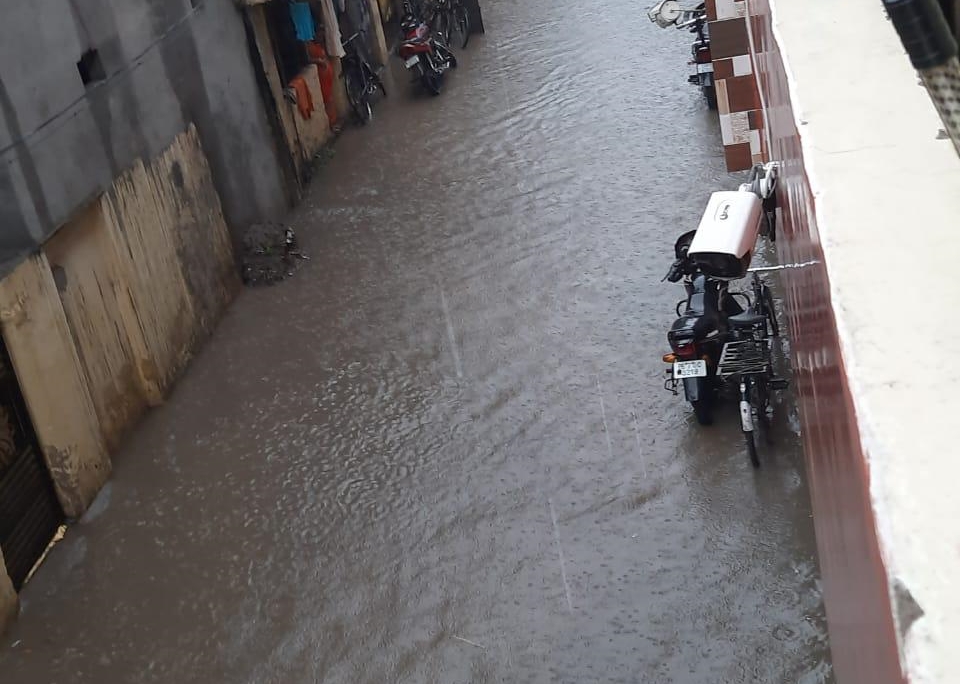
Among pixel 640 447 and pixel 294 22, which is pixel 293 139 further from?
pixel 640 447

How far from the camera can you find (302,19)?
12266 millimetres

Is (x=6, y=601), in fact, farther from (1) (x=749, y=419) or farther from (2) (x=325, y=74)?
(2) (x=325, y=74)

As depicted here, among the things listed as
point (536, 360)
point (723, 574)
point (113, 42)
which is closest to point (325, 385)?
Answer: point (536, 360)

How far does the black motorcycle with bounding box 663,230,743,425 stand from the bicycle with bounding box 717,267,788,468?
0.27 feet

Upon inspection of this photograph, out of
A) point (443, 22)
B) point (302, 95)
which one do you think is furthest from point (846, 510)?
point (443, 22)

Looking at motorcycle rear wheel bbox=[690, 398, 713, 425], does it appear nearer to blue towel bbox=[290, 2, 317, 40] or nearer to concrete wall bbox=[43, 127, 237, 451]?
concrete wall bbox=[43, 127, 237, 451]

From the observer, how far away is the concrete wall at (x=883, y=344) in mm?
1084

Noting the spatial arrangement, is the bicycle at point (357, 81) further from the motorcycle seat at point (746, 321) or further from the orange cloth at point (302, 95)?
the motorcycle seat at point (746, 321)

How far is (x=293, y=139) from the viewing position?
1205 cm

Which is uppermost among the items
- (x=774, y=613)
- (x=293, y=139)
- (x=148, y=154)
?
(x=148, y=154)

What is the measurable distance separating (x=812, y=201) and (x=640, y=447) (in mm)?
5064

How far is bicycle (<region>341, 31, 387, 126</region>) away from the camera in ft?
46.4

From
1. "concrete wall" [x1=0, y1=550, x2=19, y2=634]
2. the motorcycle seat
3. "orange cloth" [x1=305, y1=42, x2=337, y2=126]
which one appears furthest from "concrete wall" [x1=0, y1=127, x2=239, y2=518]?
the motorcycle seat

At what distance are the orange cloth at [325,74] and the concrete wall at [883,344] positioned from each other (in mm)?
11102
